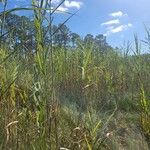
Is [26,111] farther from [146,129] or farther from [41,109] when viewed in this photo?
[146,129]

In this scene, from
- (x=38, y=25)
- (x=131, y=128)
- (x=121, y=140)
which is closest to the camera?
(x=38, y=25)

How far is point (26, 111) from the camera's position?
2.81m

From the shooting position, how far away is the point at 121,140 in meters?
3.82

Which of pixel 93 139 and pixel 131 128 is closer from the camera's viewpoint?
pixel 93 139

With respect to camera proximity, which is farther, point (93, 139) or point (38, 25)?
point (93, 139)

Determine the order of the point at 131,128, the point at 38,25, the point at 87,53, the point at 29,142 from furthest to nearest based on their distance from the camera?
the point at 131,128, the point at 87,53, the point at 29,142, the point at 38,25

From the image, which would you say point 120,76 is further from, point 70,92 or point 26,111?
point 26,111

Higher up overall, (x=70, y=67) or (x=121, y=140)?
(x=70, y=67)

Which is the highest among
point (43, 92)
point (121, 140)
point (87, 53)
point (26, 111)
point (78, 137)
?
point (87, 53)

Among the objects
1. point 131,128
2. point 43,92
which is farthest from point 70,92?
point 43,92

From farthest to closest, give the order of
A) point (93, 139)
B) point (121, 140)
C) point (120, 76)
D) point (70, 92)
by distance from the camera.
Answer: point (120, 76) < point (70, 92) < point (121, 140) < point (93, 139)

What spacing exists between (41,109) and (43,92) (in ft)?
0.33

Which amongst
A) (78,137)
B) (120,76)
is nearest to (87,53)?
(78,137)

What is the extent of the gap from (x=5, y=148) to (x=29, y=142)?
11.5 inches
